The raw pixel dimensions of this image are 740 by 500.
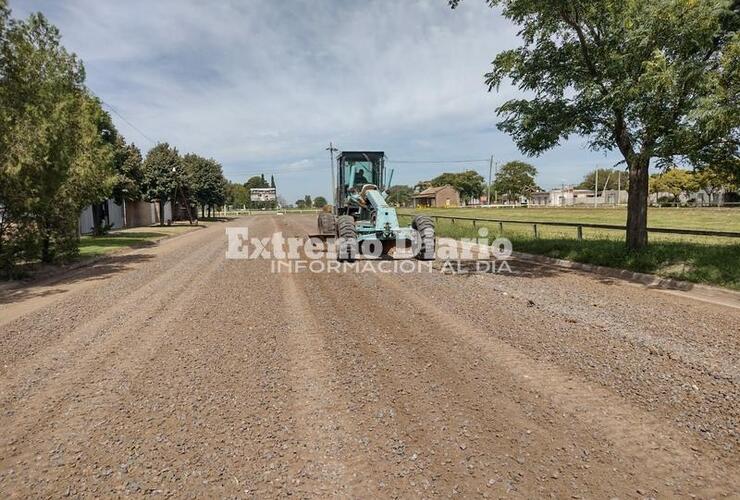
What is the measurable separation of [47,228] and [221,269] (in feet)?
18.7

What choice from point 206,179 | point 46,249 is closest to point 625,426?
point 46,249

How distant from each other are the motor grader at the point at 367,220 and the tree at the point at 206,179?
3233cm

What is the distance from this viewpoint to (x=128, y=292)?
364 inches

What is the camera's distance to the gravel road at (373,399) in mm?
2998

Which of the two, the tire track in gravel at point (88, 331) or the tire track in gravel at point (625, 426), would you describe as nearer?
the tire track in gravel at point (625, 426)

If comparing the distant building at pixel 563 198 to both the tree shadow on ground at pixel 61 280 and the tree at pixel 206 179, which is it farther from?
the tree shadow on ground at pixel 61 280

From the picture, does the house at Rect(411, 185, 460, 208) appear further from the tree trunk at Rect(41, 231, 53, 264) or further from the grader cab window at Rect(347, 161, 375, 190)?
the tree trunk at Rect(41, 231, 53, 264)

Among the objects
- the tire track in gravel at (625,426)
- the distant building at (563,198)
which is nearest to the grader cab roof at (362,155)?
the tire track in gravel at (625,426)

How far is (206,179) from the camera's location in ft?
157

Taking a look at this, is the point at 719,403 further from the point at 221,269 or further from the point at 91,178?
the point at 91,178

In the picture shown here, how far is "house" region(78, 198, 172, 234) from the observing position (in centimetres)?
2905

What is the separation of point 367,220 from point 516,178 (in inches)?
3782

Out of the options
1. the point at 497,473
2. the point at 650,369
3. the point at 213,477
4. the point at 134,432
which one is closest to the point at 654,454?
the point at 497,473

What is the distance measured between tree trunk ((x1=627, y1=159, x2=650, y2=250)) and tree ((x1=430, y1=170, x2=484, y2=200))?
111146 mm
